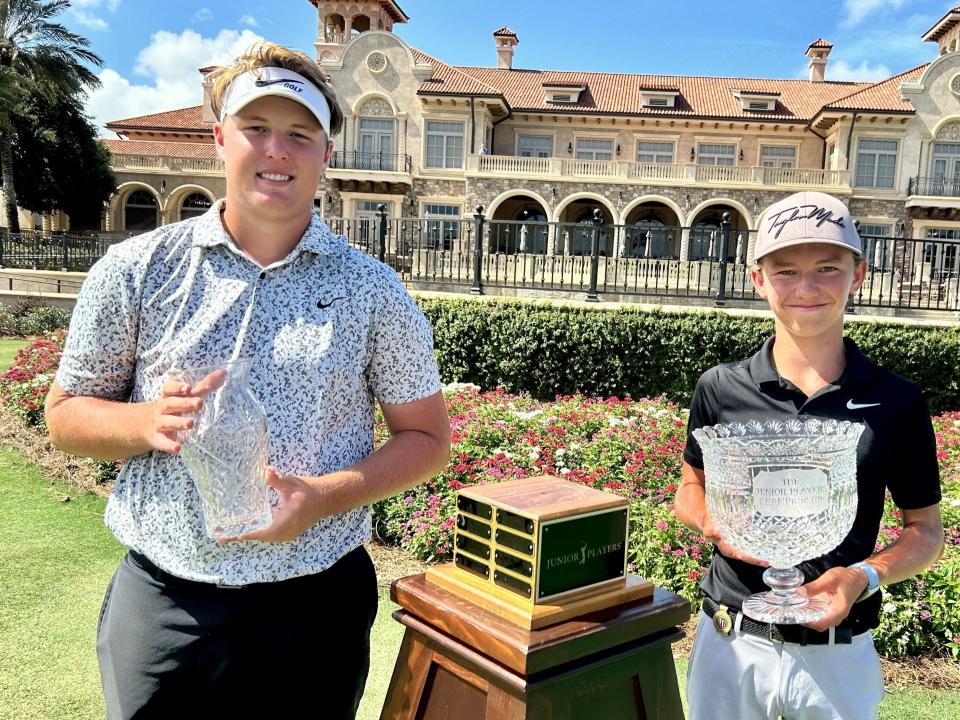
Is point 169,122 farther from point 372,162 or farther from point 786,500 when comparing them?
point 786,500

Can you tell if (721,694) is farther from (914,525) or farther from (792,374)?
(792,374)

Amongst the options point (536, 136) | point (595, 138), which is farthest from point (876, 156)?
point (536, 136)

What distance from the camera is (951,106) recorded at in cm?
2783

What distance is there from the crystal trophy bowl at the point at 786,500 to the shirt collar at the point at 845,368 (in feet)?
0.79

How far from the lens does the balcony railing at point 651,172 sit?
90.7 feet

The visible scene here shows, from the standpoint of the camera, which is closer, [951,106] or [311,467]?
[311,467]

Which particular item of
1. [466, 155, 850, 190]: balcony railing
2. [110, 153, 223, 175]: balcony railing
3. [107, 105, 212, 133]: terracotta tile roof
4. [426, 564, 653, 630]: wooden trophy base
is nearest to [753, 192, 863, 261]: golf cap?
[426, 564, 653, 630]: wooden trophy base

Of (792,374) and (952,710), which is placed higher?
(792,374)

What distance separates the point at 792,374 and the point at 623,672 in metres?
0.83

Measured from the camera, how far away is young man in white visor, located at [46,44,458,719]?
1.51m

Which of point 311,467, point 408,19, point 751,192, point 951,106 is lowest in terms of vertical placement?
point 311,467

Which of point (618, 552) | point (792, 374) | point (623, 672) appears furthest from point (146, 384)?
point (792, 374)

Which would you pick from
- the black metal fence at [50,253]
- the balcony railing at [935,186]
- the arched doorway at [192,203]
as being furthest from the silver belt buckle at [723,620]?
the arched doorway at [192,203]

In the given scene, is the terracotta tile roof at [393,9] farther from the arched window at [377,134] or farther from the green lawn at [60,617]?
the green lawn at [60,617]
